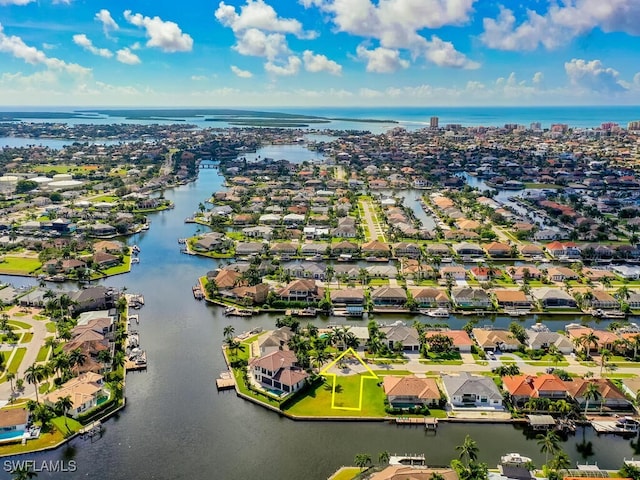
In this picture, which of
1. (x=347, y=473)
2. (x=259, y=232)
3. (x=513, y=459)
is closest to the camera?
(x=347, y=473)

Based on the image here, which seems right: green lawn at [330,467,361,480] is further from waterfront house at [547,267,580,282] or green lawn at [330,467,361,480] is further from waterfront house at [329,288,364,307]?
waterfront house at [547,267,580,282]

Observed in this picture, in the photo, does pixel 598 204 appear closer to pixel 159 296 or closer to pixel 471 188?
pixel 471 188

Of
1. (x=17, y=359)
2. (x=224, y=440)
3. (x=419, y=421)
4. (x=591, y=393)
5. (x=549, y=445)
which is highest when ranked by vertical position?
(x=591, y=393)

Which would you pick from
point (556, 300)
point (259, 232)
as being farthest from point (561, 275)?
point (259, 232)

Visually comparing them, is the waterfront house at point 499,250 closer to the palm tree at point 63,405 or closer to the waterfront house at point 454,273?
the waterfront house at point 454,273

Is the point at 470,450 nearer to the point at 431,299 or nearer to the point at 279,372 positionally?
the point at 279,372

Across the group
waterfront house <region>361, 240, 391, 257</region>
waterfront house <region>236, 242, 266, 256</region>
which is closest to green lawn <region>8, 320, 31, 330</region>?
waterfront house <region>236, 242, 266, 256</region>
